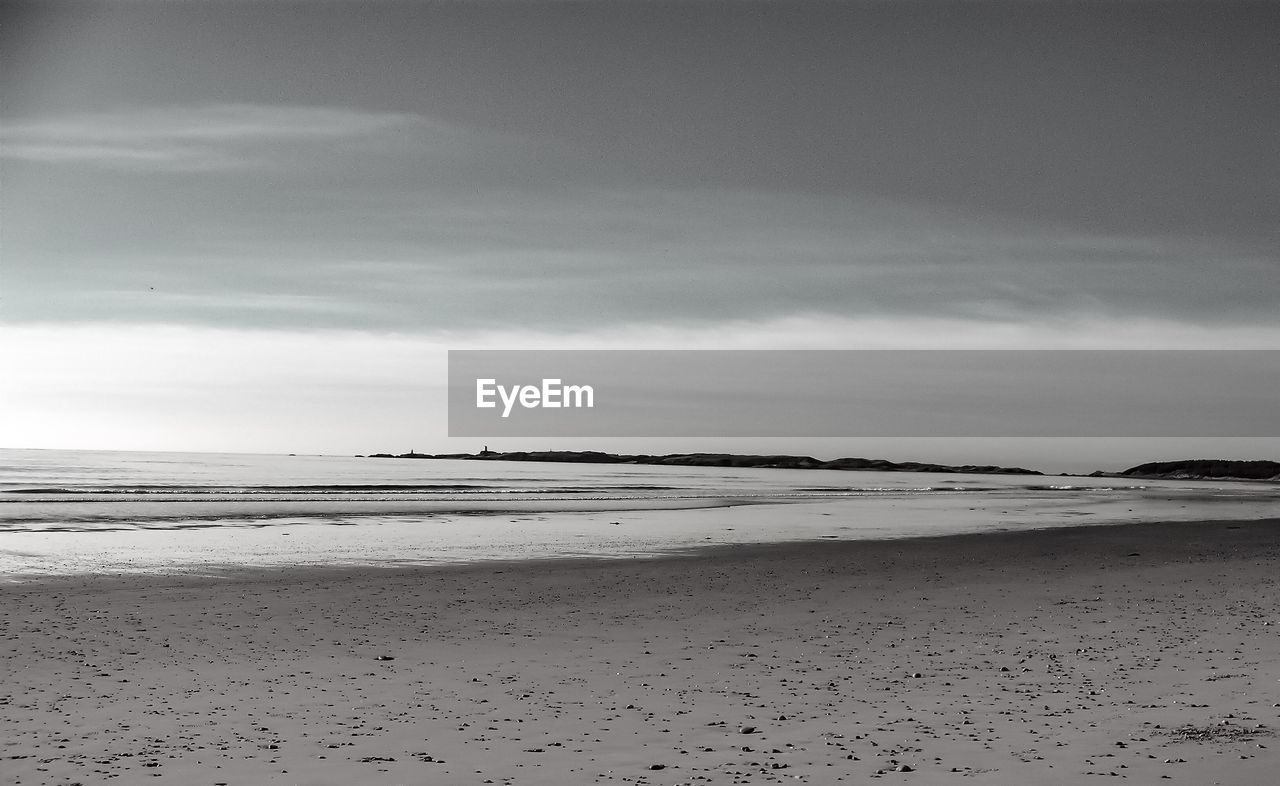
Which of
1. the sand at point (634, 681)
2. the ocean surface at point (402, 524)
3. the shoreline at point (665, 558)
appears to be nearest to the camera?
the sand at point (634, 681)

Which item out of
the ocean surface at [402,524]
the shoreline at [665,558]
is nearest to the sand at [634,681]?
the shoreline at [665,558]

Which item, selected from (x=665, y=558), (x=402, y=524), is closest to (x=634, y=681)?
(x=665, y=558)

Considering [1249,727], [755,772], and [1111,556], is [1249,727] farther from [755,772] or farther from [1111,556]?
[1111,556]

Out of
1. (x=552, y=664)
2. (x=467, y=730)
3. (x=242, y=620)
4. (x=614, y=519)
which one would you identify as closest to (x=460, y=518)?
(x=614, y=519)

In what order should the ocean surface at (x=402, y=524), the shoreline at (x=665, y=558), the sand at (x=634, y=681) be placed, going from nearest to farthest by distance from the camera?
the sand at (x=634, y=681) < the shoreline at (x=665, y=558) < the ocean surface at (x=402, y=524)

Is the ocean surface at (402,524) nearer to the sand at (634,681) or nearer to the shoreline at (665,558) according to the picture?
the shoreline at (665,558)

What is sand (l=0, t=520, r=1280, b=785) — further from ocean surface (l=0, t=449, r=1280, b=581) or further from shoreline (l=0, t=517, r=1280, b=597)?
ocean surface (l=0, t=449, r=1280, b=581)

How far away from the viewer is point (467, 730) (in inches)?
285

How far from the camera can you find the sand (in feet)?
21.1

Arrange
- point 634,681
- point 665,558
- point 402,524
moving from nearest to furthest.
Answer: point 634,681
point 665,558
point 402,524

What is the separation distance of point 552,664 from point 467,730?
7.85 ft

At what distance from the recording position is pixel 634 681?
886 centimetres

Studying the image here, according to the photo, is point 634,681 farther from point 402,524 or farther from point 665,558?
point 402,524

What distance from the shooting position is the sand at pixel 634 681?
21.1 ft
